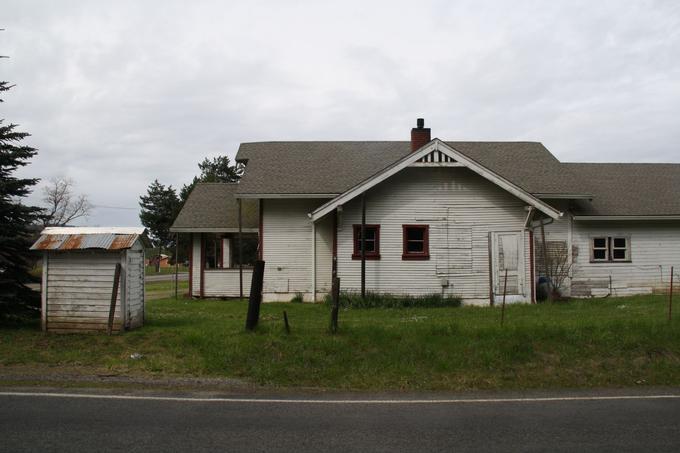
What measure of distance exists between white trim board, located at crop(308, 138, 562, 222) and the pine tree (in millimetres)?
8099

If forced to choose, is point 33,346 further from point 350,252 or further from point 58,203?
point 58,203

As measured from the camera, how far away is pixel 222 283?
74.1 feet

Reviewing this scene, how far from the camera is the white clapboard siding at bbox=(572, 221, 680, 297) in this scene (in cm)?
2156

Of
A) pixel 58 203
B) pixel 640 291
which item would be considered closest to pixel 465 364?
pixel 640 291

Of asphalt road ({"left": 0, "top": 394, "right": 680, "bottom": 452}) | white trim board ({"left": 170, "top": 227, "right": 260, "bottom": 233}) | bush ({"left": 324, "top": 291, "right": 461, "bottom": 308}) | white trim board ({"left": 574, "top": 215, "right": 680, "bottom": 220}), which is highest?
white trim board ({"left": 574, "top": 215, "right": 680, "bottom": 220})

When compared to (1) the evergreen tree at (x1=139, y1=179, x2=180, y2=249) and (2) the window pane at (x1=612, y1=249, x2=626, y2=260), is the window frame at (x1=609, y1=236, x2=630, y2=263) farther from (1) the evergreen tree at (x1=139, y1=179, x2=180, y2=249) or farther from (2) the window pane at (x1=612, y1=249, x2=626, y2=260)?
(1) the evergreen tree at (x1=139, y1=179, x2=180, y2=249)

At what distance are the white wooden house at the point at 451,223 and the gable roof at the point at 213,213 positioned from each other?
30cm

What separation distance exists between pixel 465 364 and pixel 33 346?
784 centimetres

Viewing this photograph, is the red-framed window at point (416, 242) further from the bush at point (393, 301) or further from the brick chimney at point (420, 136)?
the brick chimney at point (420, 136)

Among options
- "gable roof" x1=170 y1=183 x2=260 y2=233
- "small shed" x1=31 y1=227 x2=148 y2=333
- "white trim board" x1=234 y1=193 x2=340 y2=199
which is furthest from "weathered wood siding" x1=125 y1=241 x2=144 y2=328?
"gable roof" x1=170 y1=183 x2=260 y2=233

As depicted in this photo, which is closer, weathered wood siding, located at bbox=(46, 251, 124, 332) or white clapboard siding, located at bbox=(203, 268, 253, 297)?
weathered wood siding, located at bbox=(46, 251, 124, 332)

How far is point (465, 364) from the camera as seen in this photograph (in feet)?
34.2

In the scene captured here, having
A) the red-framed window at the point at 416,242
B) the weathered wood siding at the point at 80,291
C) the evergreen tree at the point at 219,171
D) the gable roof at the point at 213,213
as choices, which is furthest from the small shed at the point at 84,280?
the evergreen tree at the point at 219,171

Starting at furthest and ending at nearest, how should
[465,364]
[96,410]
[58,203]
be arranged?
[58,203] → [465,364] → [96,410]
